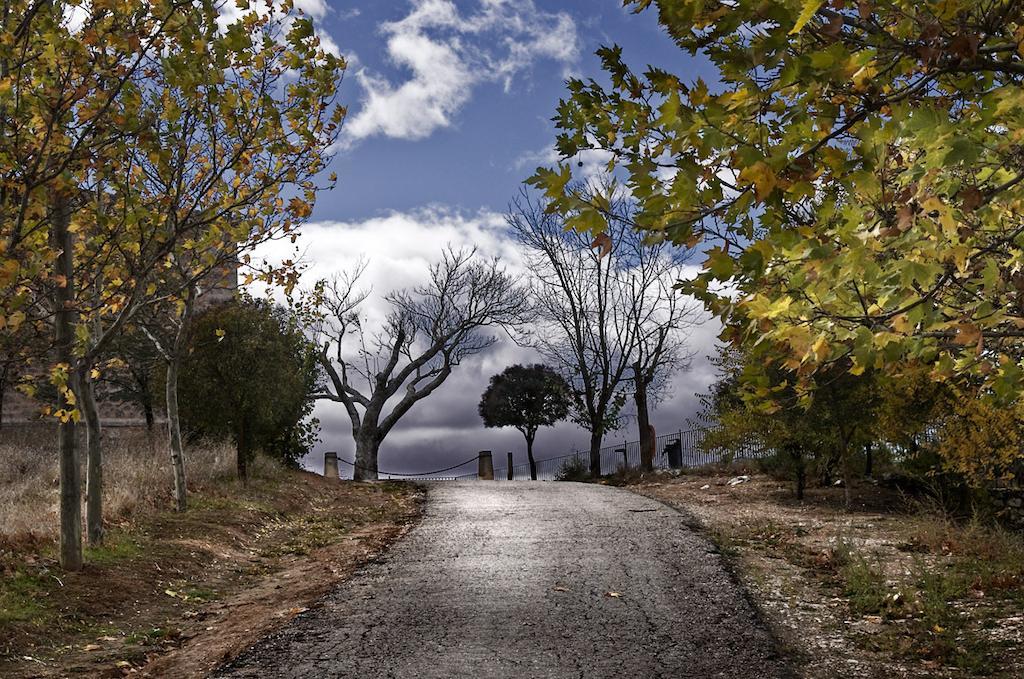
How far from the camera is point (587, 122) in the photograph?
4859 mm

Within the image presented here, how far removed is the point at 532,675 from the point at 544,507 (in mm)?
9769

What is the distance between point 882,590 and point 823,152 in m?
6.52

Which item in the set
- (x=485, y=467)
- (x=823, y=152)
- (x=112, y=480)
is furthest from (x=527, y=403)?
(x=823, y=152)

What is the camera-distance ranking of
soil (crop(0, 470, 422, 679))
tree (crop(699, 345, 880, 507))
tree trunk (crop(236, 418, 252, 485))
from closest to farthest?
soil (crop(0, 470, 422, 679)) < tree (crop(699, 345, 880, 507)) < tree trunk (crop(236, 418, 252, 485))

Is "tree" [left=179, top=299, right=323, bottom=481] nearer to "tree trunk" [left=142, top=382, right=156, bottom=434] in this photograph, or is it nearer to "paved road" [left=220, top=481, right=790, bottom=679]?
"paved road" [left=220, top=481, right=790, bottom=679]

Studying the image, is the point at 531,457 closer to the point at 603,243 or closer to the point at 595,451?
the point at 595,451

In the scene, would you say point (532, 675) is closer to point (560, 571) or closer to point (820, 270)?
point (560, 571)

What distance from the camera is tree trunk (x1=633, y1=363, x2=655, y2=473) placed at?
2808cm

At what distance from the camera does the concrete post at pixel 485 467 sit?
32438 mm

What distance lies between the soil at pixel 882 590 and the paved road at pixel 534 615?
1.46ft

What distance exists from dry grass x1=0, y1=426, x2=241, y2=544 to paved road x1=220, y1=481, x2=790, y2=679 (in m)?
4.85

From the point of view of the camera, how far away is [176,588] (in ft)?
33.2

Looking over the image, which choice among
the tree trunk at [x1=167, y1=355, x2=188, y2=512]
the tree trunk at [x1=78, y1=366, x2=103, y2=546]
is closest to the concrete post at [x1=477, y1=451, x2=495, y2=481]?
the tree trunk at [x1=167, y1=355, x2=188, y2=512]

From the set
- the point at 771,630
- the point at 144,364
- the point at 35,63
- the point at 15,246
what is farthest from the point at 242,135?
the point at 144,364
